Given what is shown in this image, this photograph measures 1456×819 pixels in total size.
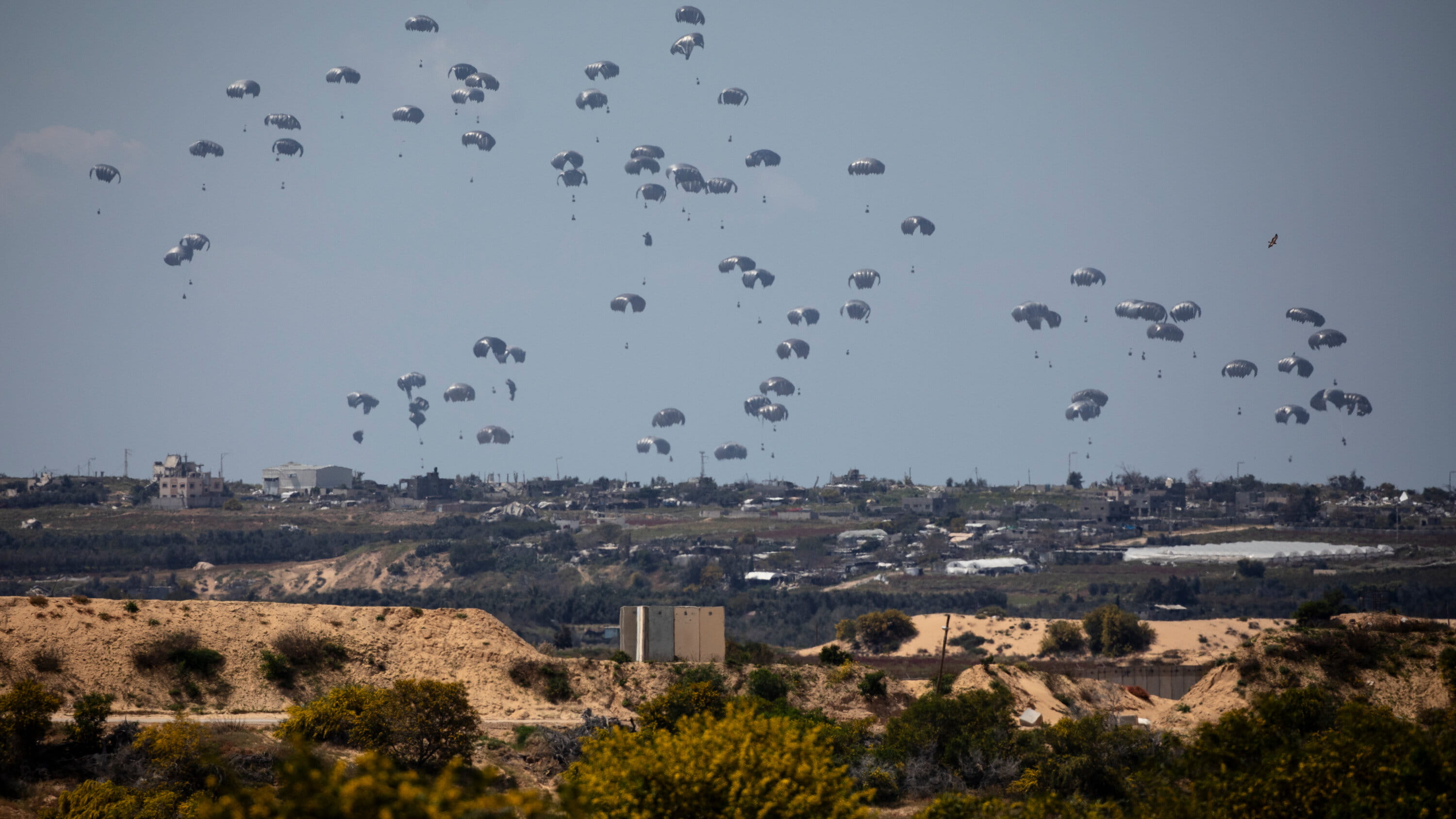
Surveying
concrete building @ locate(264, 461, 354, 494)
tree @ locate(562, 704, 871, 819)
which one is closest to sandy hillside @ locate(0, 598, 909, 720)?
tree @ locate(562, 704, 871, 819)

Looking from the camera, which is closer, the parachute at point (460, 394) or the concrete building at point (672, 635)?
the concrete building at point (672, 635)

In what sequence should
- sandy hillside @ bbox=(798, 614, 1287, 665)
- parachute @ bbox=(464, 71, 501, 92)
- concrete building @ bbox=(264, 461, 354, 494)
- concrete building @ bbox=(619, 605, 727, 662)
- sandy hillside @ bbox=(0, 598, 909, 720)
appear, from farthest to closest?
concrete building @ bbox=(264, 461, 354, 494) < parachute @ bbox=(464, 71, 501, 92) < sandy hillside @ bbox=(798, 614, 1287, 665) < concrete building @ bbox=(619, 605, 727, 662) < sandy hillside @ bbox=(0, 598, 909, 720)

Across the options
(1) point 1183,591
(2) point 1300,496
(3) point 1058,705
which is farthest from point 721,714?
(2) point 1300,496

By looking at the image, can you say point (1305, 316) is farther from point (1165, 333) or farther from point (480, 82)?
point (480, 82)

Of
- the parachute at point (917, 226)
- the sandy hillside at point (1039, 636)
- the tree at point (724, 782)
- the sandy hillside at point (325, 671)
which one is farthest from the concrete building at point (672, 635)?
the parachute at point (917, 226)

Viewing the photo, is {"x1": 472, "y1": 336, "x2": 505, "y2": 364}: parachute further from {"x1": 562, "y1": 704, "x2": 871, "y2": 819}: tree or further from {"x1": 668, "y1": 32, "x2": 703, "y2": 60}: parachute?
{"x1": 562, "y1": 704, "x2": 871, "y2": 819}: tree

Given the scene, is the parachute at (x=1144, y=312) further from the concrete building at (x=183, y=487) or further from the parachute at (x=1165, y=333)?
the concrete building at (x=183, y=487)
